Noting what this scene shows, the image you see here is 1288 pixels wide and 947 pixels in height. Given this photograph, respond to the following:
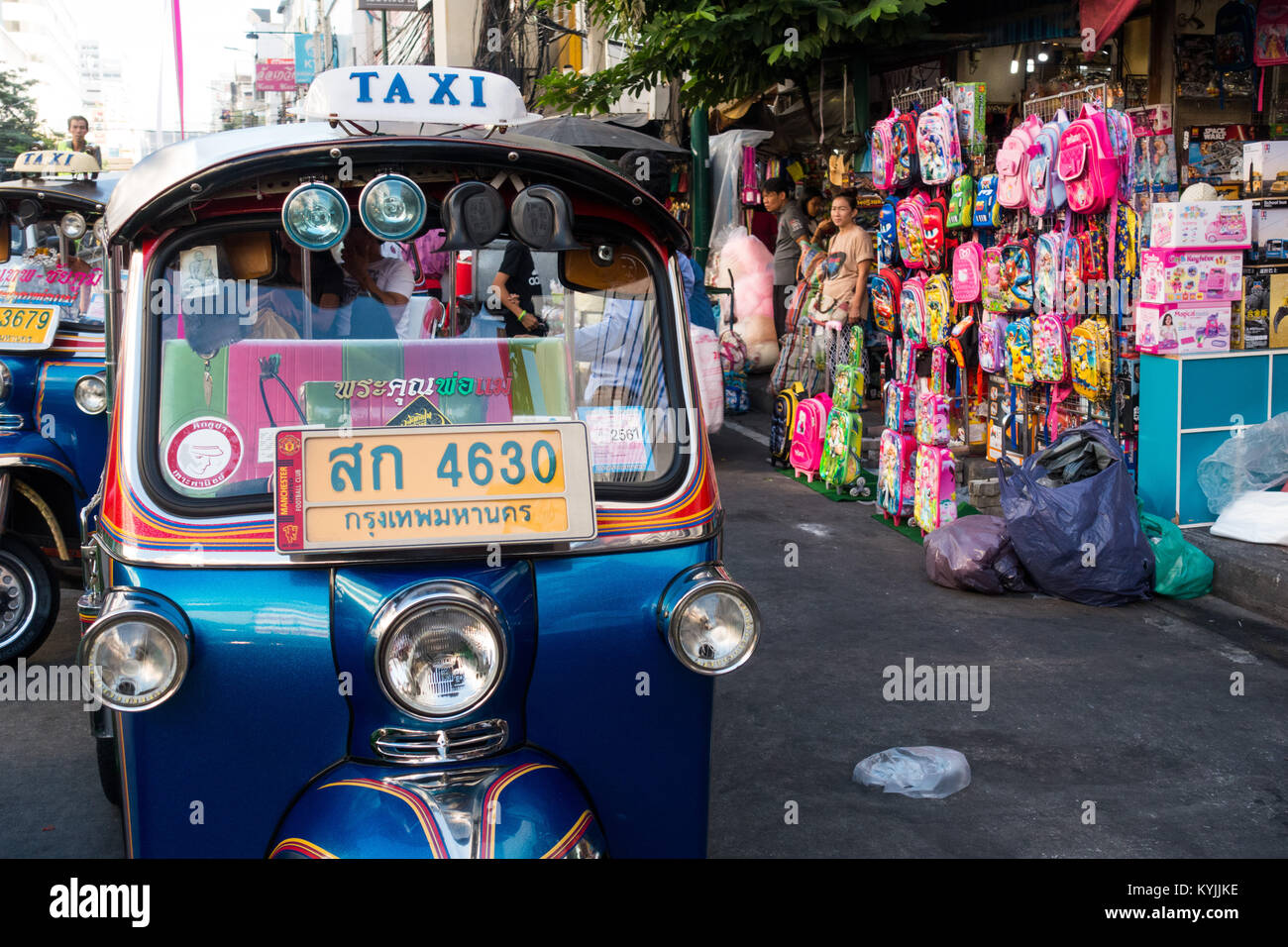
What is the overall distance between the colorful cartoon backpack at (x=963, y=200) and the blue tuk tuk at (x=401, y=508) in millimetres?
5618

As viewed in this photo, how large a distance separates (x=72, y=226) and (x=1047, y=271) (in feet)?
17.3

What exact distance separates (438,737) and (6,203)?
443 centimetres

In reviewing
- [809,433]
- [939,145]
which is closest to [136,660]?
[939,145]

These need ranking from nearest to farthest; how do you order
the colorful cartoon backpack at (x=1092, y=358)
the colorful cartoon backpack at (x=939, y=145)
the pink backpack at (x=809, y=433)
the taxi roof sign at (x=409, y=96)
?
the taxi roof sign at (x=409, y=96) < the colorful cartoon backpack at (x=1092, y=358) < the colorful cartoon backpack at (x=939, y=145) < the pink backpack at (x=809, y=433)

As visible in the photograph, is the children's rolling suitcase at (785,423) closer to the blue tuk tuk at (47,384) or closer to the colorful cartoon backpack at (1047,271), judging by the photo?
the colorful cartoon backpack at (1047,271)

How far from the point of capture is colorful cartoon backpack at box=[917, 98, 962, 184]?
805 centimetres

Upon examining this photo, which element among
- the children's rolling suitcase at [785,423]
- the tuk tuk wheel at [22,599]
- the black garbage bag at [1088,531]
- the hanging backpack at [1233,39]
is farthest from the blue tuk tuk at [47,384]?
the hanging backpack at [1233,39]

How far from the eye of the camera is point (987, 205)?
8031 millimetres

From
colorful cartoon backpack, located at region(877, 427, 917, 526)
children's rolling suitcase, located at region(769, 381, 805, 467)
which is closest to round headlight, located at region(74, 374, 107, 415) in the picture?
colorful cartoon backpack, located at region(877, 427, 917, 526)

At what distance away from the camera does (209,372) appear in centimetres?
283

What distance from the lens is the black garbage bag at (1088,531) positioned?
20.7 feet

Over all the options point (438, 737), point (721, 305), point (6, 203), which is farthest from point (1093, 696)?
point (721, 305)
